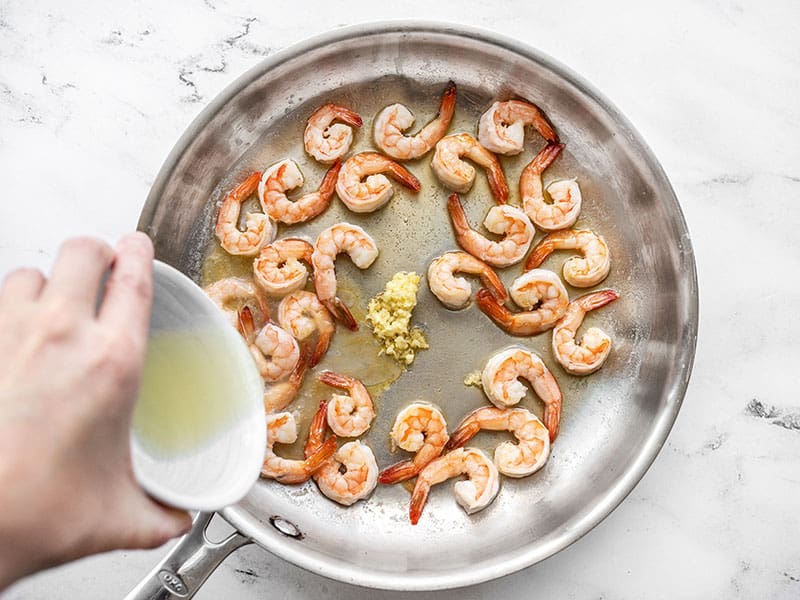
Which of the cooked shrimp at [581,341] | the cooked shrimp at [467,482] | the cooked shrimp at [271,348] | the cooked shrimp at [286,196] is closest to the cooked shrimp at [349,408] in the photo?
the cooked shrimp at [271,348]

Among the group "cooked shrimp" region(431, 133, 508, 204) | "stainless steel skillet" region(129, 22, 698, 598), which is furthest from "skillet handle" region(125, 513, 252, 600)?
"cooked shrimp" region(431, 133, 508, 204)

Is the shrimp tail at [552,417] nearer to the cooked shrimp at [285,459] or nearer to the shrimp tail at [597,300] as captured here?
the shrimp tail at [597,300]

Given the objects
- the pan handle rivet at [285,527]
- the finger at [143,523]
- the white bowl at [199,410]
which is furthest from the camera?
the pan handle rivet at [285,527]

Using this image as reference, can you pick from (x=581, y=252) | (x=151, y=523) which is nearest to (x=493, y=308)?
(x=581, y=252)

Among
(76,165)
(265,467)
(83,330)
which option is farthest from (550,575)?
(76,165)

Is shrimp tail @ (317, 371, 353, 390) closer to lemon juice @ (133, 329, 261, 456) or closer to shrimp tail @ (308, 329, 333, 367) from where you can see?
shrimp tail @ (308, 329, 333, 367)
